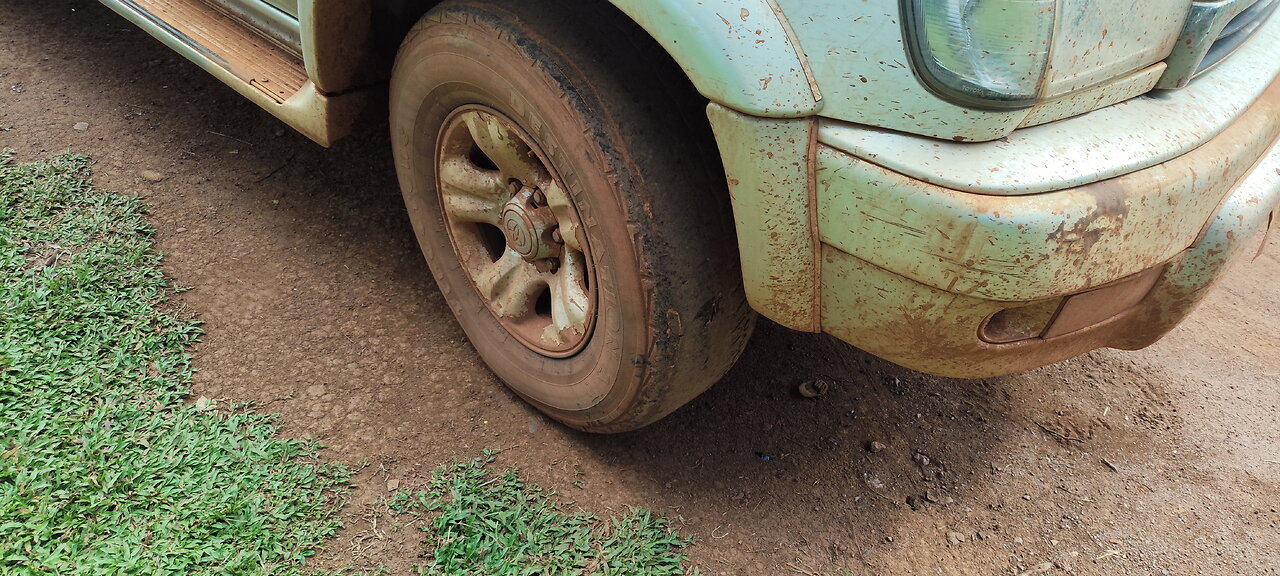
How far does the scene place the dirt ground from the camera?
2000 millimetres

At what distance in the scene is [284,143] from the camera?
10.3ft

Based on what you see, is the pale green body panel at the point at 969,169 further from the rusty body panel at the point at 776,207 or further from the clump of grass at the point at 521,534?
the clump of grass at the point at 521,534

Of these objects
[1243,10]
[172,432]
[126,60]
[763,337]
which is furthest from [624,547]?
[126,60]

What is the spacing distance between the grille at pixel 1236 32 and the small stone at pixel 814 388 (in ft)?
4.04

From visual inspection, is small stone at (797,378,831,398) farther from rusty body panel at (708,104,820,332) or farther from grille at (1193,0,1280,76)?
grille at (1193,0,1280,76)

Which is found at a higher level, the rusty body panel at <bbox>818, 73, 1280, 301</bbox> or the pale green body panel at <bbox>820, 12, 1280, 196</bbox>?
the pale green body panel at <bbox>820, 12, 1280, 196</bbox>

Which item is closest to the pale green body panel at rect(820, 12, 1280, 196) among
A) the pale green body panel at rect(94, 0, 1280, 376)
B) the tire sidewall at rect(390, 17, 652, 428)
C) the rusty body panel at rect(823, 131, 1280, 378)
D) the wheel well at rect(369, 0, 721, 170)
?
the pale green body panel at rect(94, 0, 1280, 376)

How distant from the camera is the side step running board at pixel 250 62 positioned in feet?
7.09

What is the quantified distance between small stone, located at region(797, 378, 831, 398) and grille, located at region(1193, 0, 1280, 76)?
1.23 metres

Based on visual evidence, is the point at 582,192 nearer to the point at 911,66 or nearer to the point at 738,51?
the point at 738,51

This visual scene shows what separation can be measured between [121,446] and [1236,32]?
7.96 ft

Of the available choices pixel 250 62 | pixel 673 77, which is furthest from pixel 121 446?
pixel 673 77

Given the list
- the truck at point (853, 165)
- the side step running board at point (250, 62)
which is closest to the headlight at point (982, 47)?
the truck at point (853, 165)

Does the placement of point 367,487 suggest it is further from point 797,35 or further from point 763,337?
point 797,35
